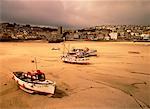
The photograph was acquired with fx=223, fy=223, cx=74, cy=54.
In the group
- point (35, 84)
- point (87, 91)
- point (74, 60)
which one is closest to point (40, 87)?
point (35, 84)

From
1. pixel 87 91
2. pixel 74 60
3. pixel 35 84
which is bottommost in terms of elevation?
pixel 87 91

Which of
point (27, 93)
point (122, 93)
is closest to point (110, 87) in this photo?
point (122, 93)

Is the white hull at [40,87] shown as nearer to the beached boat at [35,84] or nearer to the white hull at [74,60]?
the beached boat at [35,84]

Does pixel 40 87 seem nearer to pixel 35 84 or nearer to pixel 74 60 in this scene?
pixel 35 84

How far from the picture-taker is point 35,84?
14.4m

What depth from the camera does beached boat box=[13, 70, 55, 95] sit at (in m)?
14.3

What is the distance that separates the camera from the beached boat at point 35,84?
14289 millimetres

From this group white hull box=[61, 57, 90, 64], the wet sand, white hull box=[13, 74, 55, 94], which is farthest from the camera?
white hull box=[61, 57, 90, 64]

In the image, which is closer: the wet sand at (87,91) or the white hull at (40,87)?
the wet sand at (87,91)

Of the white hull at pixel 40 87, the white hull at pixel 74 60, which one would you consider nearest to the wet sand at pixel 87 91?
the white hull at pixel 40 87

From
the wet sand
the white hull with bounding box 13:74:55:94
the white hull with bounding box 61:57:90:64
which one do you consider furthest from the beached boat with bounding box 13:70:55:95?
the white hull with bounding box 61:57:90:64

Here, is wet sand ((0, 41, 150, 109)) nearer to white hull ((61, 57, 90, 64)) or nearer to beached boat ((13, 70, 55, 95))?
beached boat ((13, 70, 55, 95))

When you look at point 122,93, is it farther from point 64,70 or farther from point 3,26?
point 3,26

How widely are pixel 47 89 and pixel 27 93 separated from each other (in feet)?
5.08
